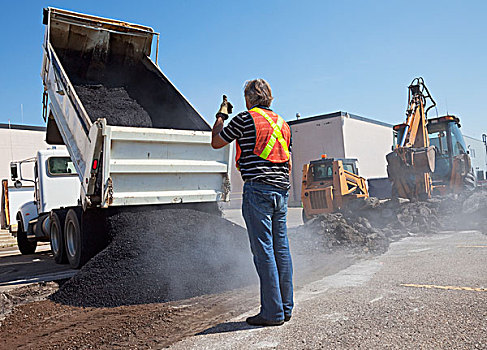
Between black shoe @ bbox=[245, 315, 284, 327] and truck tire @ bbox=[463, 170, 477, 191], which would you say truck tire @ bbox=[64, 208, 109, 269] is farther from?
truck tire @ bbox=[463, 170, 477, 191]

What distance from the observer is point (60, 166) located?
9398mm

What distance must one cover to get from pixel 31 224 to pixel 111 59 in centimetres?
442

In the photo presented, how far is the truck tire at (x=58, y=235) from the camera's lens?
285 inches

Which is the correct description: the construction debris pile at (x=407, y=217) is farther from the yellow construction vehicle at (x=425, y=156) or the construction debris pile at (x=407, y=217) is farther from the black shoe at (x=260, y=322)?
the black shoe at (x=260, y=322)

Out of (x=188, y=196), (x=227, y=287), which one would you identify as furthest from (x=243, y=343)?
(x=188, y=196)

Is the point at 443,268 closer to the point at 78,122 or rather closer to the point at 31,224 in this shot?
the point at 78,122

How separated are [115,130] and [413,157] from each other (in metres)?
7.71

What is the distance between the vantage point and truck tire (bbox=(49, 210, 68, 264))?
723cm

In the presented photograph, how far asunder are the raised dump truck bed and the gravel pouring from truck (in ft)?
0.04

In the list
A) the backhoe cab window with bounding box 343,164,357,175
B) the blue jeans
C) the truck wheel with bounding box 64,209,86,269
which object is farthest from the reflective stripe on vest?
the backhoe cab window with bounding box 343,164,357,175

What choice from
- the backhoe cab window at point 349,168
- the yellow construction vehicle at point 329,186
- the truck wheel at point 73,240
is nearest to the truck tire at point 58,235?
the truck wheel at point 73,240

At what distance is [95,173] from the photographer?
17.7ft

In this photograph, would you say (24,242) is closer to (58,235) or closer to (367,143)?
(58,235)

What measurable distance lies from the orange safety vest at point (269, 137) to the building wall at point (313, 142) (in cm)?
2336
